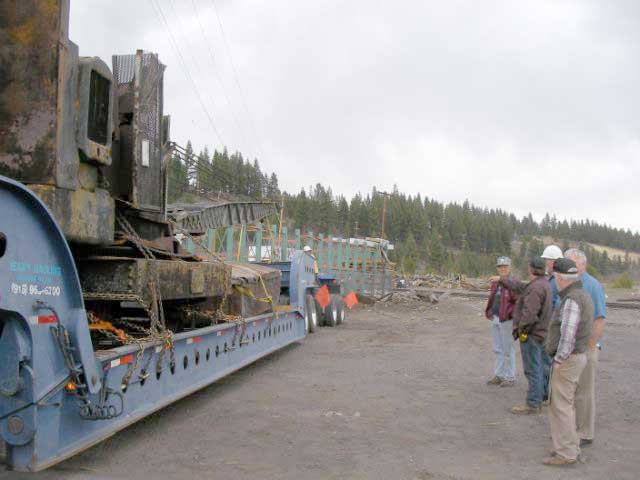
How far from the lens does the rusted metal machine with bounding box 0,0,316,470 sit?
4.06 meters

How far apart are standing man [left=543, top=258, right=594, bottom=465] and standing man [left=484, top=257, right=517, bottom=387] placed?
10.1 feet

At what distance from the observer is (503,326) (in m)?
8.76

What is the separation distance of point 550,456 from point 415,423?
1580mm

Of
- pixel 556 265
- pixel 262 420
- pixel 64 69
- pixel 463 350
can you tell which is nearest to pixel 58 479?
pixel 262 420

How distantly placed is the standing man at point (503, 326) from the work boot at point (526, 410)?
1.45m

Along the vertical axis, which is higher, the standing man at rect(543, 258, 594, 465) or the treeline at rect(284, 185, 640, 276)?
the treeline at rect(284, 185, 640, 276)

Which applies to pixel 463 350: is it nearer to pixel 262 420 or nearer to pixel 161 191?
pixel 262 420

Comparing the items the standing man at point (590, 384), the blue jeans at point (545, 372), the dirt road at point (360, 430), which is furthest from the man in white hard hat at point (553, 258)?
the standing man at point (590, 384)

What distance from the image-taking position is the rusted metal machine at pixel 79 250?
406 cm

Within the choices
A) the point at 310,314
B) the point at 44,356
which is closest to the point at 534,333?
the point at 44,356

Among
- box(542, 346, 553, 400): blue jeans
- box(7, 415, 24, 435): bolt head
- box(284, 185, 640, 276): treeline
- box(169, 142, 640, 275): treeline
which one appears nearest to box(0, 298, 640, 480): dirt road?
box(542, 346, 553, 400): blue jeans

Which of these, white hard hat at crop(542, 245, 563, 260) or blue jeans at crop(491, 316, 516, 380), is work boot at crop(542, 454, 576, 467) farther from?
blue jeans at crop(491, 316, 516, 380)

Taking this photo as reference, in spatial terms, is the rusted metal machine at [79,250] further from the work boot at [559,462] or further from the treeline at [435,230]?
the treeline at [435,230]

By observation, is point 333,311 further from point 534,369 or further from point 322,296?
point 534,369
